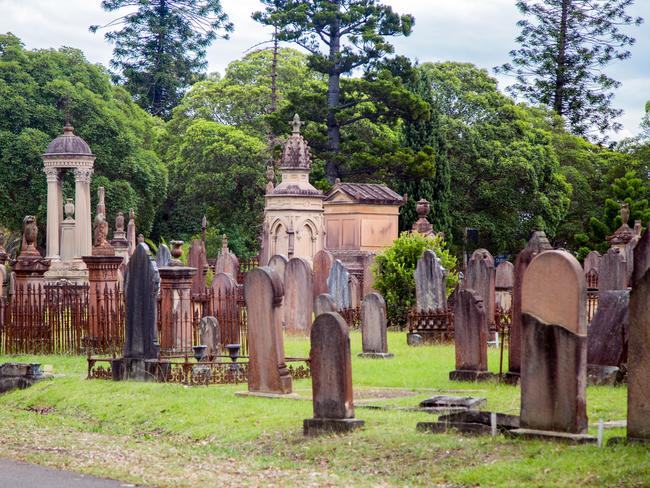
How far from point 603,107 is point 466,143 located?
1394 centimetres

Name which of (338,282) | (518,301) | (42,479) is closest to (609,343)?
(518,301)

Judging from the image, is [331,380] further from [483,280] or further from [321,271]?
[321,271]

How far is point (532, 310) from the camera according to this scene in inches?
489

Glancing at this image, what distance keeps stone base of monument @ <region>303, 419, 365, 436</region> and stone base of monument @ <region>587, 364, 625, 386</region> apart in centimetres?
425

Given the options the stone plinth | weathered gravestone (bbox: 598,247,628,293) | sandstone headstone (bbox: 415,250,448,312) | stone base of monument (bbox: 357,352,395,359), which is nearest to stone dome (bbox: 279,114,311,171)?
sandstone headstone (bbox: 415,250,448,312)

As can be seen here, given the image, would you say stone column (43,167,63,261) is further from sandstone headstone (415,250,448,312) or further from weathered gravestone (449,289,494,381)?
weathered gravestone (449,289,494,381)

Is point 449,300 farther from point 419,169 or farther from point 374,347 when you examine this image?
point 419,169

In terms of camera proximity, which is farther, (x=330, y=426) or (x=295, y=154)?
(x=295, y=154)

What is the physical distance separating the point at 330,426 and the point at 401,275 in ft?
49.4

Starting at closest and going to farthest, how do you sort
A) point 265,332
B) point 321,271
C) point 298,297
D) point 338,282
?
point 265,332 < point 298,297 < point 338,282 < point 321,271

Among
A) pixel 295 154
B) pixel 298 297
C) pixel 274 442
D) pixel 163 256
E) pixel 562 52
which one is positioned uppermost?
pixel 562 52

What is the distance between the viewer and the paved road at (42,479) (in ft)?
37.4

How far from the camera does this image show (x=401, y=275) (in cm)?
2814

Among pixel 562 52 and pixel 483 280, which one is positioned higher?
pixel 562 52
